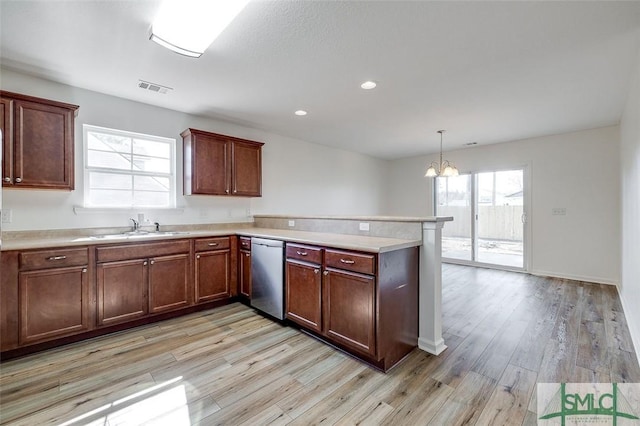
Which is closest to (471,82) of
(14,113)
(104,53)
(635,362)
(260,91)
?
(260,91)

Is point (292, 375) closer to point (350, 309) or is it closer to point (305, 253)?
point (350, 309)

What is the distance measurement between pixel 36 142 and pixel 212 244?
1.82m

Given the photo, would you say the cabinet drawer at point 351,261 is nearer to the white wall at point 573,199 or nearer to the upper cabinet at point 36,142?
the upper cabinet at point 36,142

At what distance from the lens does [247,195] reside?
404 cm

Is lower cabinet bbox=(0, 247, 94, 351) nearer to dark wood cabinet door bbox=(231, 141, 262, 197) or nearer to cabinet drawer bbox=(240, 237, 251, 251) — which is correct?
cabinet drawer bbox=(240, 237, 251, 251)

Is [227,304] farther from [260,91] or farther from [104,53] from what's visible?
[104,53]

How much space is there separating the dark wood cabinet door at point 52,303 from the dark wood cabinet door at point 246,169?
6.31ft

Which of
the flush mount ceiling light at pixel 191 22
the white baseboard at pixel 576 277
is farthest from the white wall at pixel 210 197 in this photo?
the white baseboard at pixel 576 277

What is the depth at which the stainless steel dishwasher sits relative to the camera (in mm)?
2891

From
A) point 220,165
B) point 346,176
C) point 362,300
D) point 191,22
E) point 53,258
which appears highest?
point 191,22

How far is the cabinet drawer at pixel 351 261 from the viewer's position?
2.08 meters

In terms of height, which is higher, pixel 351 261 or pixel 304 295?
pixel 351 261

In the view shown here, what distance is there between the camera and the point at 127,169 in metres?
3.35

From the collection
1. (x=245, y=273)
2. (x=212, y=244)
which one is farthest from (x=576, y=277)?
(x=212, y=244)
